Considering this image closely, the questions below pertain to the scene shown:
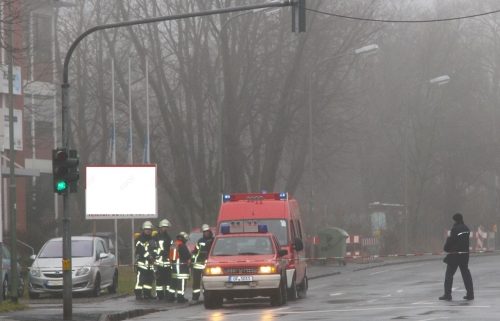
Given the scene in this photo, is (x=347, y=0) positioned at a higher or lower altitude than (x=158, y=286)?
higher

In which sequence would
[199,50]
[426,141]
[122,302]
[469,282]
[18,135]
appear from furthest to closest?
1. [426,141]
2. [199,50]
3. [18,135]
4. [122,302]
5. [469,282]

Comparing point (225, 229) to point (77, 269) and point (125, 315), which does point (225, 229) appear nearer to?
point (77, 269)

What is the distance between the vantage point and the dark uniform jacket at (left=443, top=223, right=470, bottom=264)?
2719cm

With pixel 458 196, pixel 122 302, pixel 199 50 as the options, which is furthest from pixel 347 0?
pixel 122 302

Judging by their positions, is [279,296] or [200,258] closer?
[279,296]

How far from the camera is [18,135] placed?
4172 cm

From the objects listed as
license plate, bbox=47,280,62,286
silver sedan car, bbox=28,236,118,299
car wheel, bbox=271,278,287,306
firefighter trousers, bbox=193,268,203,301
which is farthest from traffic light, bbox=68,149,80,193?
license plate, bbox=47,280,62,286

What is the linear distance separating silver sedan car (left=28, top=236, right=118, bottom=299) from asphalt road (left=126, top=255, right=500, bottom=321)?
3.95 m

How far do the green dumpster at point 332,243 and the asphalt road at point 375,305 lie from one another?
12765 mm

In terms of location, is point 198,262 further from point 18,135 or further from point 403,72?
point 403,72

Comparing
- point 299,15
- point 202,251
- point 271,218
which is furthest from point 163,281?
point 299,15

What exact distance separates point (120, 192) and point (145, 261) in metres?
11.9

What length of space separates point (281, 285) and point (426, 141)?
42.8 meters

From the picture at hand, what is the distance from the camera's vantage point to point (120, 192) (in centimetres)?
4191
